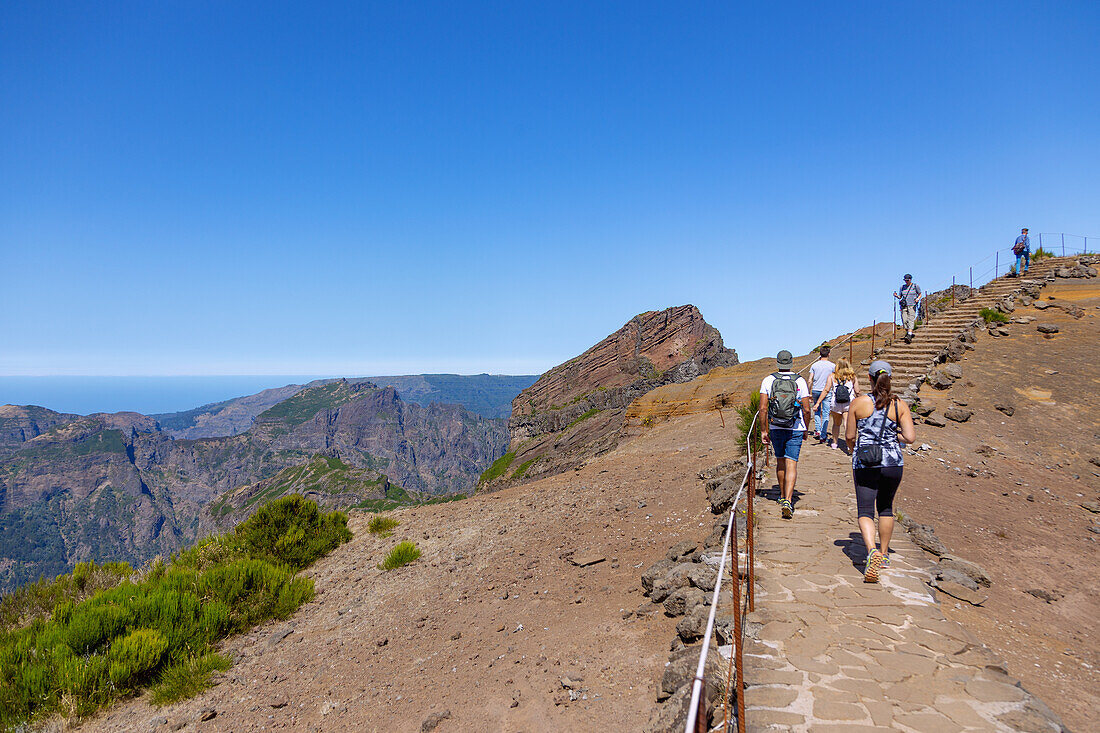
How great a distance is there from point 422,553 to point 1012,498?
1220 cm

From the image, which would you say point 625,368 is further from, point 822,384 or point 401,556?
point 401,556

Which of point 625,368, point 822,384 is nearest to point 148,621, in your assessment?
point 822,384

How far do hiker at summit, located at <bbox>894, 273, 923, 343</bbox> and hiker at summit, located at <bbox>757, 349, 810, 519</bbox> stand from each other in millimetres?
15111

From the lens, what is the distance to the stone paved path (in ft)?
11.5

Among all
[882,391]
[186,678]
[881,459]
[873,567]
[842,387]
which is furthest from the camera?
[842,387]

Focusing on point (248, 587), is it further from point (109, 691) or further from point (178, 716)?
point (178, 716)


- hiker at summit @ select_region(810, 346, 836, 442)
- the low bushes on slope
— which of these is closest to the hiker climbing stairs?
hiker at summit @ select_region(810, 346, 836, 442)

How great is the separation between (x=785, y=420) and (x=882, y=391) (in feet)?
5.64

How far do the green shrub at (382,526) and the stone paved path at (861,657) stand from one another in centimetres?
999

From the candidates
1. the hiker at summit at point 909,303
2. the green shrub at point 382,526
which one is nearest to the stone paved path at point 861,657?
the green shrub at point 382,526

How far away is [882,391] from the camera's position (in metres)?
6.04

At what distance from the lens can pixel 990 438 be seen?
13.6 meters

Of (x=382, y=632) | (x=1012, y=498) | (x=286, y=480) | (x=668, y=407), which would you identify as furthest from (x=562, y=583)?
(x=286, y=480)

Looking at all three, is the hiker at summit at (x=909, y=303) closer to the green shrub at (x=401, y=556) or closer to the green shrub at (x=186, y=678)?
the green shrub at (x=401, y=556)
